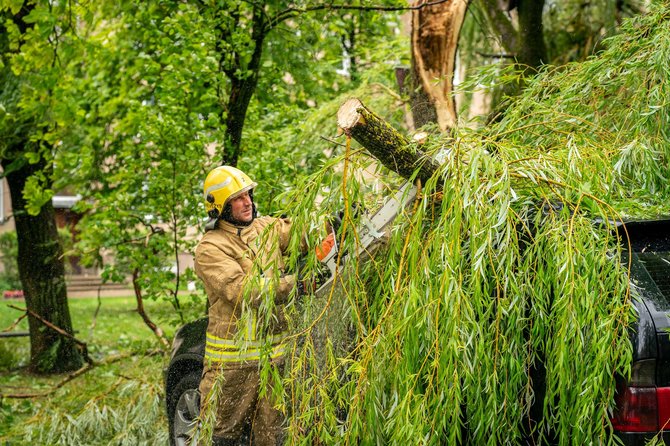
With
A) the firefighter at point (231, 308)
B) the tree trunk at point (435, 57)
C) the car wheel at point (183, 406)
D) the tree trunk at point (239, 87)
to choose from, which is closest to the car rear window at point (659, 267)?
the firefighter at point (231, 308)

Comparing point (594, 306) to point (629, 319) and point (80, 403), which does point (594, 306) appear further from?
point (80, 403)

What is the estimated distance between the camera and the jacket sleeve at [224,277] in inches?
167

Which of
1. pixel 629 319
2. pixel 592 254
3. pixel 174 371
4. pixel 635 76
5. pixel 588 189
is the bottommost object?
pixel 174 371

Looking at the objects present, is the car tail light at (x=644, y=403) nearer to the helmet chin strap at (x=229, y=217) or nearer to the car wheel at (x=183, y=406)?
the helmet chin strap at (x=229, y=217)

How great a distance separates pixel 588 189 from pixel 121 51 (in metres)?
9.01

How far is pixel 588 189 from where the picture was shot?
145 inches

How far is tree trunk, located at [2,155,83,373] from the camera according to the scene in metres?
11.2

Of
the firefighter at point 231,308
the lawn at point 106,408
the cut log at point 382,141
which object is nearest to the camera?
the cut log at point 382,141

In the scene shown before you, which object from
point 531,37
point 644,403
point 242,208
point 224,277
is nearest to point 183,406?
point 224,277

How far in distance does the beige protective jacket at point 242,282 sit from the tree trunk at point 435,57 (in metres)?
2.55

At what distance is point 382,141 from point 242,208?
135 cm

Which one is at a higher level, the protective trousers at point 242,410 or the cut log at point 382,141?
the cut log at point 382,141

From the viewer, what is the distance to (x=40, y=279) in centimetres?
1128

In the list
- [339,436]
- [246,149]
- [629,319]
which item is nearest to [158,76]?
[246,149]
